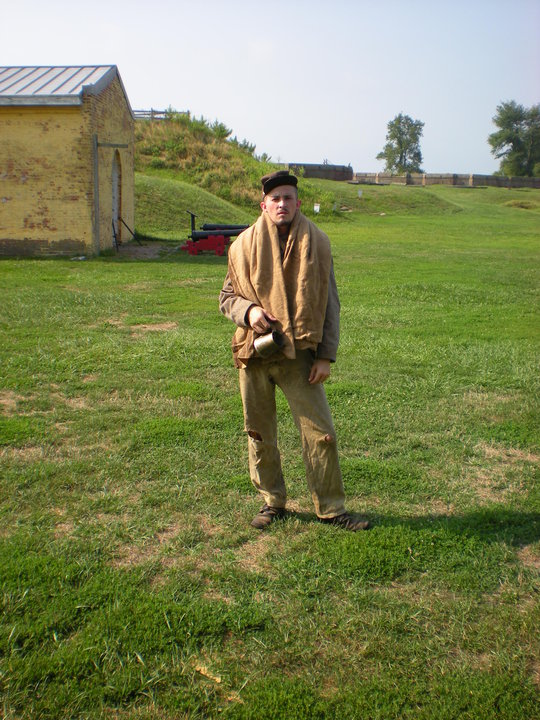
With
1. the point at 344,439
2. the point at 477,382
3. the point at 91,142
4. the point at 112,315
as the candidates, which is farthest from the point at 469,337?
the point at 91,142

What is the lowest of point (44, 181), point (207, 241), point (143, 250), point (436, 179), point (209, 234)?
point (143, 250)

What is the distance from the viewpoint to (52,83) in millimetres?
18297

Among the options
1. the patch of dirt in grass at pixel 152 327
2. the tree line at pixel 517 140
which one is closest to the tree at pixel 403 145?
the tree line at pixel 517 140

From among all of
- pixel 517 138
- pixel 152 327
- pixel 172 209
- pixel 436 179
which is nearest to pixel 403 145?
pixel 517 138

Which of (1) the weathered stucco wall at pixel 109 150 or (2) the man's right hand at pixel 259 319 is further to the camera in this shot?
(1) the weathered stucco wall at pixel 109 150

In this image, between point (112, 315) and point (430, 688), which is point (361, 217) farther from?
point (430, 688)

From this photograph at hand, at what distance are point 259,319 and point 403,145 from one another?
93917 millimetres

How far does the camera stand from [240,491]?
4.32 metres

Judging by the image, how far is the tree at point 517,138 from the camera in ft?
259

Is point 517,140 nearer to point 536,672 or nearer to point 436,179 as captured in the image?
point 436,179

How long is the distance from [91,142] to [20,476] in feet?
47.8

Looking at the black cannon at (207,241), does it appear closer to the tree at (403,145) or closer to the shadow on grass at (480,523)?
the shadow on grass at (480,523)

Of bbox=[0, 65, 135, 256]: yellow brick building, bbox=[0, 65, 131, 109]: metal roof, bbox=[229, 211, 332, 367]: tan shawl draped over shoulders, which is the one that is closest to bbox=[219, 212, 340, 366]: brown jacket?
bbox=[229, 211, 332, 367]: tan shawl draped over shoulders

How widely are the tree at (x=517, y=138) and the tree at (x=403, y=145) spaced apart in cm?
1125
